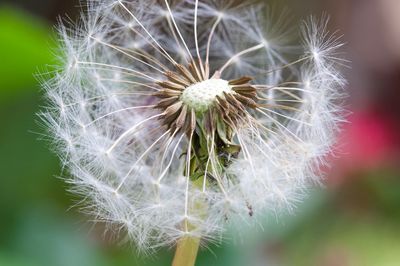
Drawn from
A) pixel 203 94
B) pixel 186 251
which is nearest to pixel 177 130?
pixel 203 94

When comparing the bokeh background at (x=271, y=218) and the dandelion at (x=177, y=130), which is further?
the bokeh background at (x=271, y=218)

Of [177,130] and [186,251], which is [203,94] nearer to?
[177,130]

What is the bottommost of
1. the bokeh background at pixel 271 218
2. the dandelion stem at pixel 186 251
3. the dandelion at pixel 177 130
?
the dandelion stem at pixel 186 251

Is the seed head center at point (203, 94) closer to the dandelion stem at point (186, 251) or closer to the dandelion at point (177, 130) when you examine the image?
the dandelion at point (177, 130)

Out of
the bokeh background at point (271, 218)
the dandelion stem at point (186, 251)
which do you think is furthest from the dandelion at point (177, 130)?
the bokeh background at point (271, 218)

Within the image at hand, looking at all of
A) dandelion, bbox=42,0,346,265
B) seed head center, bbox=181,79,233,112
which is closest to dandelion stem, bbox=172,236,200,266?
dandelion, bbox=42,0,346,265

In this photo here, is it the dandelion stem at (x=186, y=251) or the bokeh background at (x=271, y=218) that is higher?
the bokeh background at (x=271, y=218)
